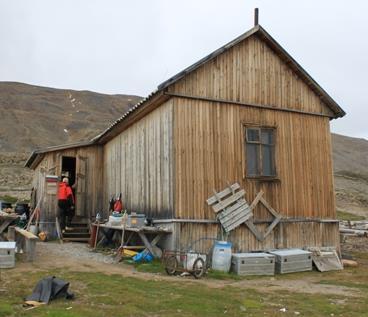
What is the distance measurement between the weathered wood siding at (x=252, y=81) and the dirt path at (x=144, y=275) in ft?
16.4

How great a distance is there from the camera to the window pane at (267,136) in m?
14.6

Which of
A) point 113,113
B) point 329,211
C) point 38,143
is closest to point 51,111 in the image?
point 113,113

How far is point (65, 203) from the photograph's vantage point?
60.8ft

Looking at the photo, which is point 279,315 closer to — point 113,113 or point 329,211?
point 329,211

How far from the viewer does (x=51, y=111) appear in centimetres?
11250

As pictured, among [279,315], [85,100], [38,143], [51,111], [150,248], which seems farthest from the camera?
[85,100]

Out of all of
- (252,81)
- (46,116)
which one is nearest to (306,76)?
(252,81)

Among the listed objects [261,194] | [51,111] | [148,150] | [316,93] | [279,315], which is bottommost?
[279,315]

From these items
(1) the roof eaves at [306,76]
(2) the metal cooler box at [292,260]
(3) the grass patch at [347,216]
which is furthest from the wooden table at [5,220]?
(3) the grass patch at [347,216]

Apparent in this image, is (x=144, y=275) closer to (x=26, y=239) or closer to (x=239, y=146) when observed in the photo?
(x=26, y=239)

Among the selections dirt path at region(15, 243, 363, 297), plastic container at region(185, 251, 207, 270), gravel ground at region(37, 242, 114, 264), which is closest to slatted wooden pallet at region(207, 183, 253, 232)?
plastic container at region(185, 251, 207, 270)

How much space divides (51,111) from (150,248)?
105m

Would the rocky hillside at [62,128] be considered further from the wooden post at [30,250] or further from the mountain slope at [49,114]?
the wooden post at [30,250]

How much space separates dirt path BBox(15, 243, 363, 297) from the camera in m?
10.5
